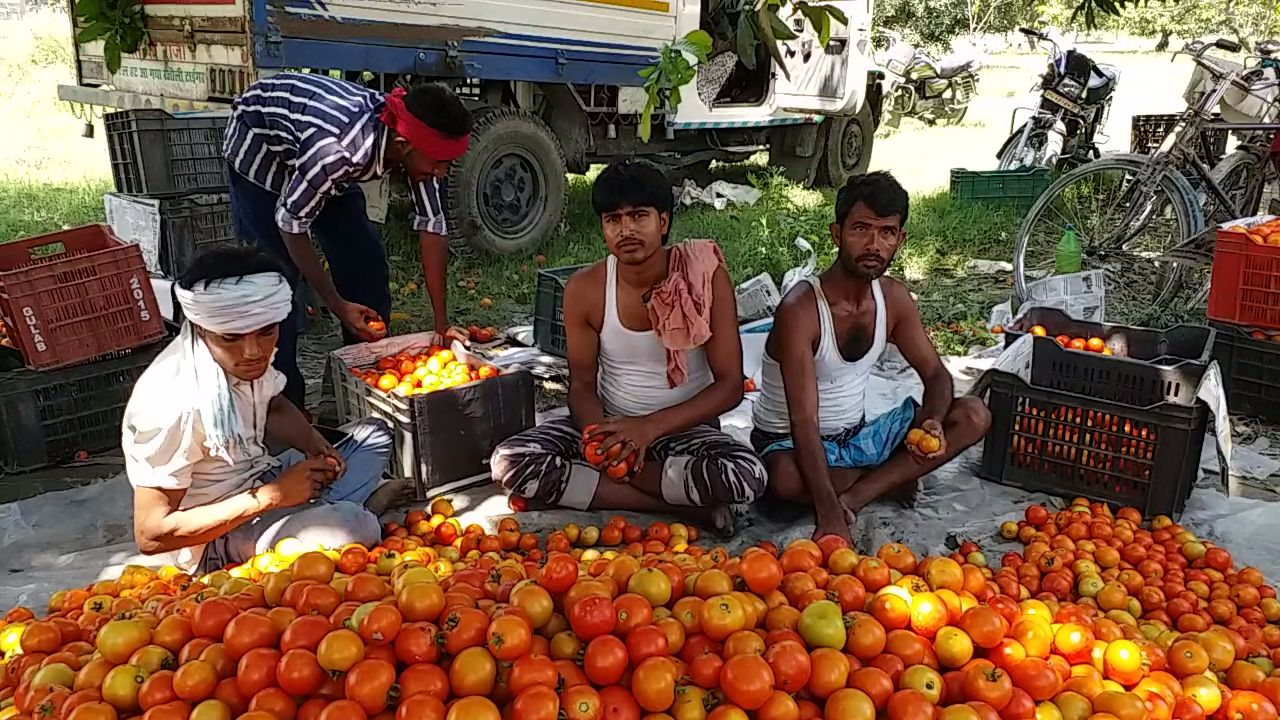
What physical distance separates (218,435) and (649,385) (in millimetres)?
1511

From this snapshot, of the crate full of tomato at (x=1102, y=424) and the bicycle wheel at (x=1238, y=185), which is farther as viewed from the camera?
the bicycle wheel at (x=1238, y=185)

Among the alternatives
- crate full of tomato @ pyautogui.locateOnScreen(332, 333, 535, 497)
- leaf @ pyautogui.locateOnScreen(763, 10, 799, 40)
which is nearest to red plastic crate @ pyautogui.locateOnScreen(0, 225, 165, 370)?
crate full of tomato @ pyautogui.locateOnScreen(332, 333, 535, 497)

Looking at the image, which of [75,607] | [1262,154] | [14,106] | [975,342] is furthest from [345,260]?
[14,106]

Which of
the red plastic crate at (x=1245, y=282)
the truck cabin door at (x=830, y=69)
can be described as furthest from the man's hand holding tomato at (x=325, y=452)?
the truck cabin door at (x=830, y=69)

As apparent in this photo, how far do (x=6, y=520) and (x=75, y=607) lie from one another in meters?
1.28

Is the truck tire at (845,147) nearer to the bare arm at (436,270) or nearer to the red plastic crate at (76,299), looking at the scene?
the bare arm at (436,270)

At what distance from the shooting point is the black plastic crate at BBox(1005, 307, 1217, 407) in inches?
142

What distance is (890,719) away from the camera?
5.74 ft

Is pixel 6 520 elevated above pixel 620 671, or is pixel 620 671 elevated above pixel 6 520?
pixel 620 671

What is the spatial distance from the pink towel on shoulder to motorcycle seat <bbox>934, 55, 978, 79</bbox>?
16733mm

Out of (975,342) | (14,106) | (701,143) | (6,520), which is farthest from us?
(14,106)

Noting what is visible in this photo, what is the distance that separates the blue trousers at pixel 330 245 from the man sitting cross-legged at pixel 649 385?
114cm

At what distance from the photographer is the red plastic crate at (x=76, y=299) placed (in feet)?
12.5

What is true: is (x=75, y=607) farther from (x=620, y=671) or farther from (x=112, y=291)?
(x=112, y=291)
